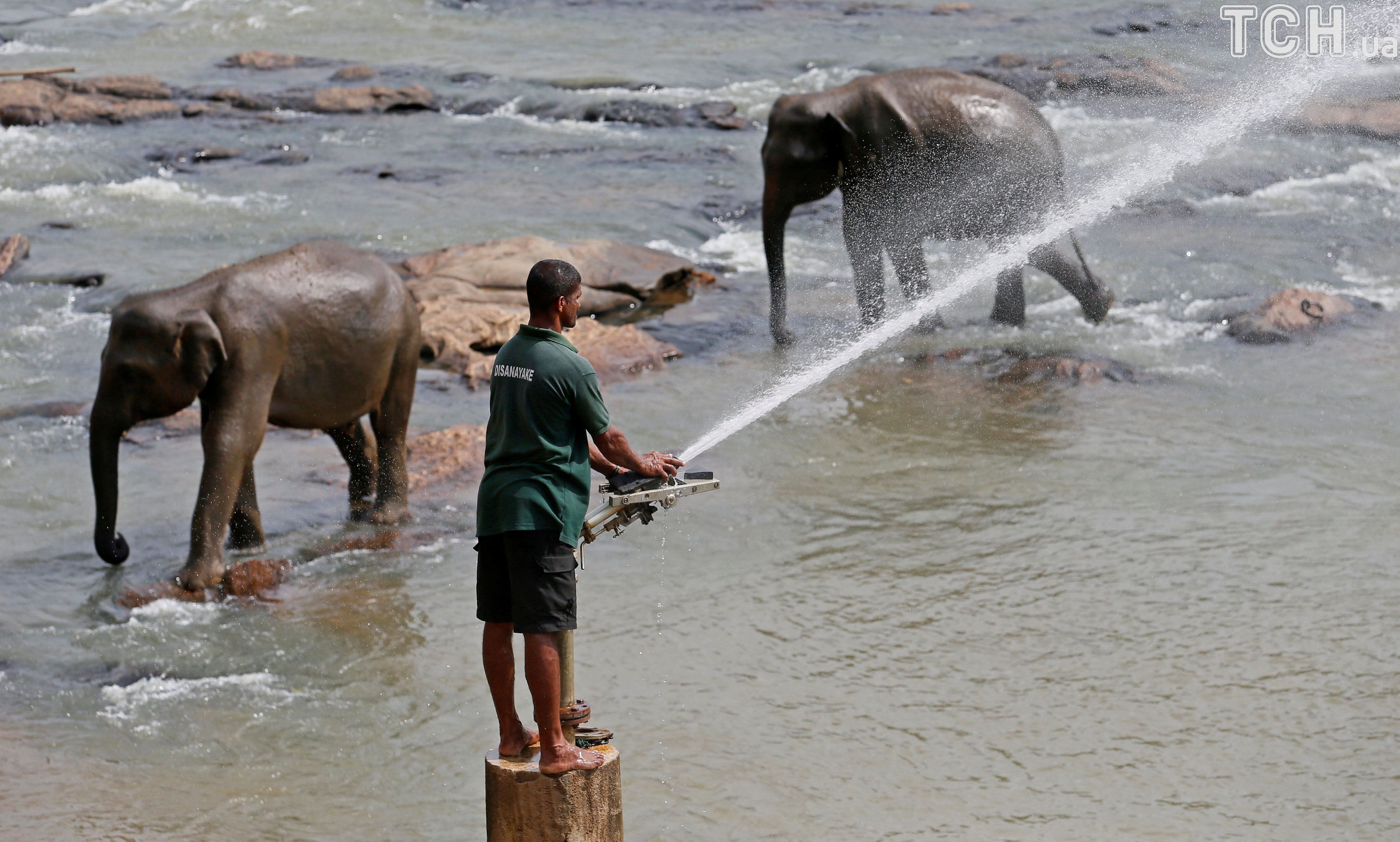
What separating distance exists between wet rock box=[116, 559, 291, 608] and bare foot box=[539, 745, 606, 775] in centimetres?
355

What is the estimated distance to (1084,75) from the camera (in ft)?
70.8

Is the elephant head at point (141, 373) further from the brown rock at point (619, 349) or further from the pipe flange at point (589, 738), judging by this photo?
the brown rock at point (619, 349)

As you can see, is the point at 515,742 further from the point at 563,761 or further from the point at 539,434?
the point at 539,434

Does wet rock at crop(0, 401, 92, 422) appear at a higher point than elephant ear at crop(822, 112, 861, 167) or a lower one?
lower

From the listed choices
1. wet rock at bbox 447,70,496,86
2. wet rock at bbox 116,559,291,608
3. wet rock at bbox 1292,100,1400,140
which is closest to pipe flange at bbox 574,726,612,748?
wet rock at bbox 116,559,291,608

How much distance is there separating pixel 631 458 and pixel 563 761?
0.85 meters

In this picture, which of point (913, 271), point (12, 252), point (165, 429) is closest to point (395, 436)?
point (165, 429)

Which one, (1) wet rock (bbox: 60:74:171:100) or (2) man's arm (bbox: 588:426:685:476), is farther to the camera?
(1) wet rock (bbox: 60:74:171:100)

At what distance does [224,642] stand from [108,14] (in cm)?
2900

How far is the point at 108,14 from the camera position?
32594 mm

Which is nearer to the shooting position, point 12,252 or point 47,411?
point 47,411

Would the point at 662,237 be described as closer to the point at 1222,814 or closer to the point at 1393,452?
the point at 1393,452

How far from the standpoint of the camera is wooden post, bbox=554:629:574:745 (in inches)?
173

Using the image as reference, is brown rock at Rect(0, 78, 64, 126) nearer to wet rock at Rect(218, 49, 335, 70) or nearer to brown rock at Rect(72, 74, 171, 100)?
brown rock at Rect(72, 74, 171, 100)
